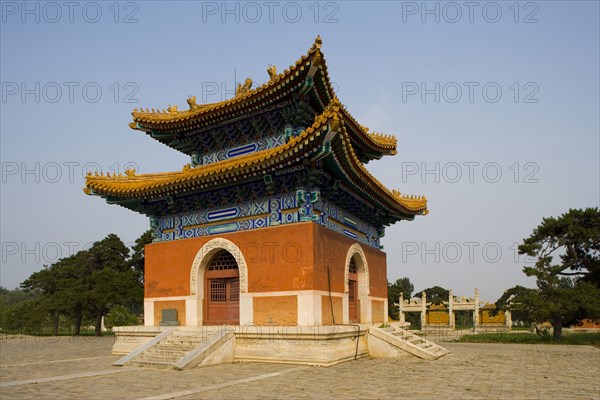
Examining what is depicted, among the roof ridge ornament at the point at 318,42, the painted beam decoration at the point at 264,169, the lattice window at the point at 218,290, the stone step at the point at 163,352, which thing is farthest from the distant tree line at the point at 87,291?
the roof ridge ornament at the point at 318,42

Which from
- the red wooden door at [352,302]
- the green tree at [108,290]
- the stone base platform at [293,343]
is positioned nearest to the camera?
the stone base platform at [293,343]

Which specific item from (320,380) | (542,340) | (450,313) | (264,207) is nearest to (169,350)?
(264,207)

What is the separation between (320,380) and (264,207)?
627 centimetres

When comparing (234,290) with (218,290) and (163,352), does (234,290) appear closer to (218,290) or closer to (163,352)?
(218,290)

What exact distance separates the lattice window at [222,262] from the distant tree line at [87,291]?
60.7 feet

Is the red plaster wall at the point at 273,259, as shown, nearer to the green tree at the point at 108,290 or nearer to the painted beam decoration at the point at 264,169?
the painted beam decoration at the point at 264,169

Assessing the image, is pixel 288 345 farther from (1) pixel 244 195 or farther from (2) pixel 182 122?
(2) pixel 182 122

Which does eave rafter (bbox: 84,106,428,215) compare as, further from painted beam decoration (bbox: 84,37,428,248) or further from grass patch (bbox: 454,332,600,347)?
grass patch (bbox: 454,332,600,347)

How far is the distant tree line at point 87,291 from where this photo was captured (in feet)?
111

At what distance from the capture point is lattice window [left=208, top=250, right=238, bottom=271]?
17.2 metres

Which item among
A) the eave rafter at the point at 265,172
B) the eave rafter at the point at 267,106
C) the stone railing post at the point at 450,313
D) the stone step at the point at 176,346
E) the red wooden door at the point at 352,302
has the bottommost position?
the stone railing post at the point at 450,313

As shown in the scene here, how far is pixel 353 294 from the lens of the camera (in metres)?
18.9

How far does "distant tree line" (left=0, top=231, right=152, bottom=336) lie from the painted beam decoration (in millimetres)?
16788

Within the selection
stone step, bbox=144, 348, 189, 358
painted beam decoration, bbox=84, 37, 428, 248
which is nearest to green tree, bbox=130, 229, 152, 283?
painted beam decoration, bbox=84, 37, 428, 248
